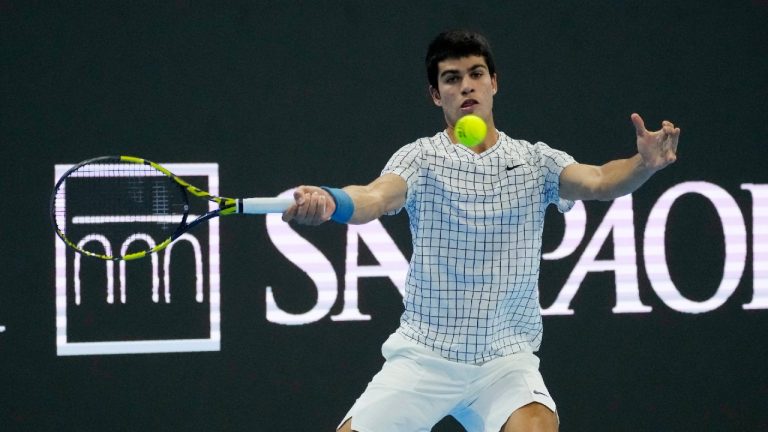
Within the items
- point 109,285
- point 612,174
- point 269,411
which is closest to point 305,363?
point 269,411

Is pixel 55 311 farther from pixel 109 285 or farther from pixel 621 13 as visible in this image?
pixel 621 13

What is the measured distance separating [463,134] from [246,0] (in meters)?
2.03

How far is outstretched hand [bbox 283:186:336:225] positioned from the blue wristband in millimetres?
70

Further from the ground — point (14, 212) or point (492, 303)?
point (14, 212)

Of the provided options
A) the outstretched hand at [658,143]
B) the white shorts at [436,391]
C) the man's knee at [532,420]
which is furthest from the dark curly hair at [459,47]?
the man's knee at [532,420]

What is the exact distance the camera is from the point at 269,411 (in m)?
5.53

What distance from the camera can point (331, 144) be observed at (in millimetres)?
5527

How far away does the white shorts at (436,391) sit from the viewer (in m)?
3.80

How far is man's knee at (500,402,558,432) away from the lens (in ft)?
12.2

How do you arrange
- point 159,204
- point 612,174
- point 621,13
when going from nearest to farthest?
point 612,174 → point 159,204 → point 621,13

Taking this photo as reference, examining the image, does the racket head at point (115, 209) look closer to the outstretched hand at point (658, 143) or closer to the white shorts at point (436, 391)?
the white shorts at point (436, 391)

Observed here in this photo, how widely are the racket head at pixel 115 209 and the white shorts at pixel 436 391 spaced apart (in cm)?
170

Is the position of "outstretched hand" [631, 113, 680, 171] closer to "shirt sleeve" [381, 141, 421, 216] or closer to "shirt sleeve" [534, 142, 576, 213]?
"shirt sleeve" [534, 142, 576, 213]

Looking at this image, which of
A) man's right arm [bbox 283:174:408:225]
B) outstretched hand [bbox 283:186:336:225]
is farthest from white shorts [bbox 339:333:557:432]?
outstretched hand [bbox 283:186:336:225]
